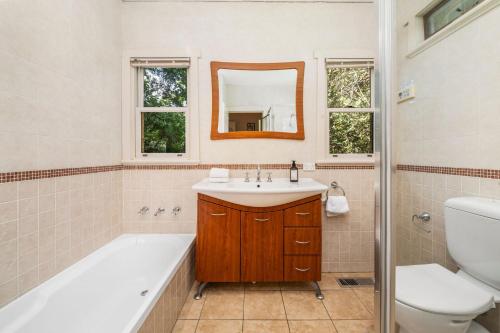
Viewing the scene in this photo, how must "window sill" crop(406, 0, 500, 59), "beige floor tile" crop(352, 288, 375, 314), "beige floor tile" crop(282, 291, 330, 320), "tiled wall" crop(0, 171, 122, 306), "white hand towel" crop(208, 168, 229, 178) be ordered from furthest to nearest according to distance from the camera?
1. "white hand towel" crop(208, 168, 229, 178)
2. "beige floor tile" crop(352, 288, 375, 314)
3. "beige floor tile" crop(282, 291, 330, 320)
4. "tiled wall" crop(0, 171, 122, 306)
5. "window sill" crop(406, 0, 500, 59)

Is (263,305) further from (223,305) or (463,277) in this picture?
(463,277)

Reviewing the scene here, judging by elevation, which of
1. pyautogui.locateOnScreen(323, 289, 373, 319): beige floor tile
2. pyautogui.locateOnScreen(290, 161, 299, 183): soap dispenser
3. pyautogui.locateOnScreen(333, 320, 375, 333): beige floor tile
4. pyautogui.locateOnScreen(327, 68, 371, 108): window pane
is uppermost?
pyautogui.locateOnScreen(327, 68, 371, 108): window pane

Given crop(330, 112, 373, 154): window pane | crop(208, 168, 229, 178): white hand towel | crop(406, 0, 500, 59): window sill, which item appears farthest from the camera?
crop(330, 112, 373, 154): window pane

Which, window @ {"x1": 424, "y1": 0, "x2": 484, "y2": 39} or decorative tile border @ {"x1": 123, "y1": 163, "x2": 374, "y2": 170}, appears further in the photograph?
decorative tile border @ {"x1": 123, "y1": 163, "x2": 374, "y2": 170}

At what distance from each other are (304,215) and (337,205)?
0.46 metres

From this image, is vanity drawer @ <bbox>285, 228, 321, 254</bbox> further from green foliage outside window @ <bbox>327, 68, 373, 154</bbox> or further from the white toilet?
green foliage outside window @ <bbox>327, 68, 373, 154</bbox>

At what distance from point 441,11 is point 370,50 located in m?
1.47

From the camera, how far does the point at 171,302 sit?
141cm

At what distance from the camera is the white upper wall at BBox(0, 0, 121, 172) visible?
3.71 ft

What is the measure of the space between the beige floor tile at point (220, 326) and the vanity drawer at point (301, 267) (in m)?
0.47

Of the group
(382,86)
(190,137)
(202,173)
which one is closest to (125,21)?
(190,137)

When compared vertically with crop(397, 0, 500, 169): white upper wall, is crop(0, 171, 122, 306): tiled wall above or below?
below

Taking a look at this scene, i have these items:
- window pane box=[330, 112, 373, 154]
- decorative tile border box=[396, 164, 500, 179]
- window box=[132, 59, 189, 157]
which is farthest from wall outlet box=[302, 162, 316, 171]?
decorative tile border box=[396, 164, 500, 179]

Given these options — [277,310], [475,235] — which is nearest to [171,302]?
[277,310]
